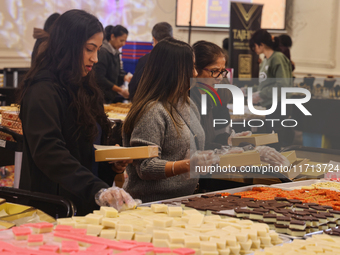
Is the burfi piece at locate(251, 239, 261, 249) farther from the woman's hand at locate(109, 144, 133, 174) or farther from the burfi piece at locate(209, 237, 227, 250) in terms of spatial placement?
the woman's hand at locate(109, 144, 133, 174)

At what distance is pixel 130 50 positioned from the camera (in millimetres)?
7609

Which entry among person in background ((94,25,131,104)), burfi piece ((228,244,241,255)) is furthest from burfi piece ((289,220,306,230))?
person in background ((94,25,131,104))

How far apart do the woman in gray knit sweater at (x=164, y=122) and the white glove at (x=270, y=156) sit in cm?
37

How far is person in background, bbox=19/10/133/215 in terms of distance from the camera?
1701mm

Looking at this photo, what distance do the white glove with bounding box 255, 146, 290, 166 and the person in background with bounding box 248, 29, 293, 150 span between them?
2.96 m

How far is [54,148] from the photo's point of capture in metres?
1.71

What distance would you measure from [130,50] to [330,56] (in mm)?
3946

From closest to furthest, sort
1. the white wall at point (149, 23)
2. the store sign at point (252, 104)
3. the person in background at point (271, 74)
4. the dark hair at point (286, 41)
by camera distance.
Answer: the store sign at point (252, 104), the person in background at point (271, 74), the dark hair at point (286, 41), the white wall at point (149, 23)

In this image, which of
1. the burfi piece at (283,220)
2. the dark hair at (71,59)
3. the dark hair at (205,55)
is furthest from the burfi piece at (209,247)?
the dark hair at (205,55)

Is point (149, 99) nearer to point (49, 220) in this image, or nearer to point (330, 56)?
point (49, 220)

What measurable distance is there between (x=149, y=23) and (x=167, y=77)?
7423mm

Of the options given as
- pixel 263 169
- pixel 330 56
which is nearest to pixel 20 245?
pixel 263 169

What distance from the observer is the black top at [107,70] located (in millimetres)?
5184

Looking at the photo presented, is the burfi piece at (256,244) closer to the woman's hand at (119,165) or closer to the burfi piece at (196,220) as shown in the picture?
the burfi piece at (196,220)
